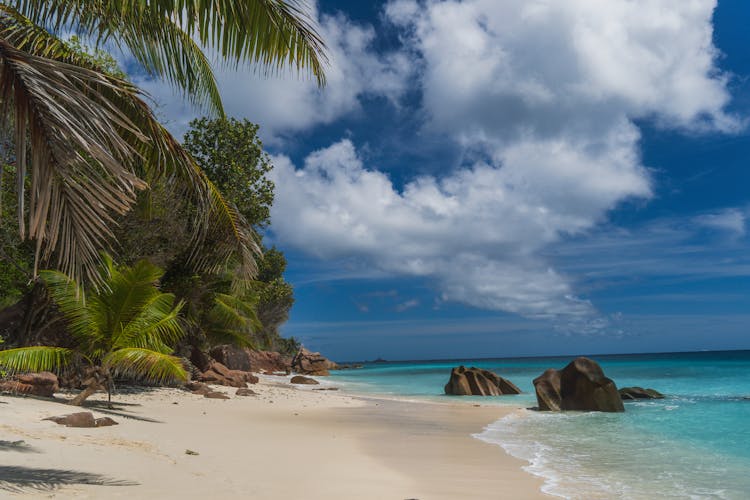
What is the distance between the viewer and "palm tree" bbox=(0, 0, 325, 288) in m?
3.57

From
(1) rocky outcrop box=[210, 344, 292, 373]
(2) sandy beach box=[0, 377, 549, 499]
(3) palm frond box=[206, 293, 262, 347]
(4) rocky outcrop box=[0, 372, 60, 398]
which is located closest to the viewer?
(2) sandy beach box=[0, 377, 549, 499]

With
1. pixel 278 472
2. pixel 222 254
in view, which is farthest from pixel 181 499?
pixel 222 254

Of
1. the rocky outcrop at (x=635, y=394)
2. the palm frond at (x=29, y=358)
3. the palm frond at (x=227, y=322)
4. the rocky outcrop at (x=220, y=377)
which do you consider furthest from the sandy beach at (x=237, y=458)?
the rocky outcrop at (x=635, y=394)

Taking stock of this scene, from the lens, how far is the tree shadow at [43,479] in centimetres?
439

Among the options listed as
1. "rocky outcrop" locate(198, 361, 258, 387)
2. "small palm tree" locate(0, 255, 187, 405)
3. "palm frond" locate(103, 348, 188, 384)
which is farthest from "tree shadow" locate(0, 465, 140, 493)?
"rocky outcrop" locate(198, 361, 258, 387)

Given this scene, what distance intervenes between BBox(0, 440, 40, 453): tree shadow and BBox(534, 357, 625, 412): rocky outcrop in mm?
15615

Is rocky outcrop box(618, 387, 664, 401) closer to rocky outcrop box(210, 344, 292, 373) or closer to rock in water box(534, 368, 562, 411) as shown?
rock in water box(534, 368, 562, 411)

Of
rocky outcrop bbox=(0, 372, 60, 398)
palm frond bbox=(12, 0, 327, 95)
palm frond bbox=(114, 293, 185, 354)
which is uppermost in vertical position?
palm frond bbox=(12, 0, 327, 95)

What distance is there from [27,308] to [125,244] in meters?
2.62

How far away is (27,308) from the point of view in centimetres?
1334

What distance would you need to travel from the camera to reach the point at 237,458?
Result: 729cm

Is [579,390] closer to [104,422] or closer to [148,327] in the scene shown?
[148,327]

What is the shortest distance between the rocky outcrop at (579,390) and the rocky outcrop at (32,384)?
14.1 meters

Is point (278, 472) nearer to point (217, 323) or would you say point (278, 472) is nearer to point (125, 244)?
point (125, 244)
